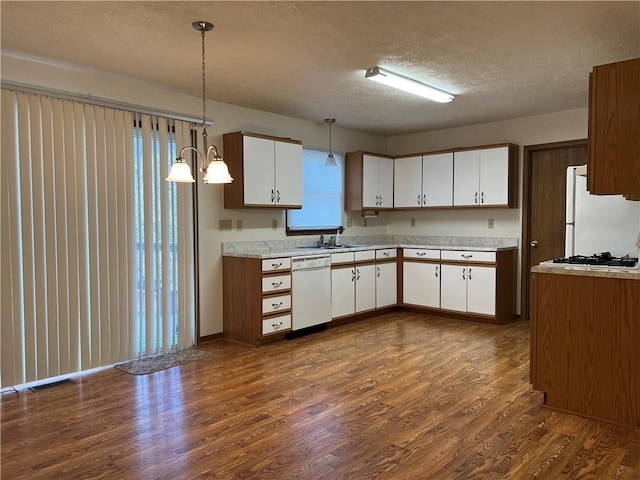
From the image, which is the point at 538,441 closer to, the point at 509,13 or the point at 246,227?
the point at 509,13

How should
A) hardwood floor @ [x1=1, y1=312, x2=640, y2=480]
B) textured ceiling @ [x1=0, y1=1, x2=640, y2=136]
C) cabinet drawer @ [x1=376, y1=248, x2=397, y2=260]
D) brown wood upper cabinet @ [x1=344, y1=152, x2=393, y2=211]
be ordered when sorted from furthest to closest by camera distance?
brown wood upper cabinet @ [x1=344, y1=152, x2=393, y2=211], cabinet drawer @ [x1=376, y1=248, x2=397, y2=260], textured ceiling @ [x1=0, y1=1, x2=640, y2=136], hardwood floor @ [x1=1, y1=312, x2=640, y2=480]

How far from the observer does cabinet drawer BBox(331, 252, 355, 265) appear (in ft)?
17.6

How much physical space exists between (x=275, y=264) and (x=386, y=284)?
1943 millimetres

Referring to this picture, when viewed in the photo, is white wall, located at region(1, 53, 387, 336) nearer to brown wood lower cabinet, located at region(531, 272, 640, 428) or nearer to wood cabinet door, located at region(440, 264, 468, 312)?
wood cabinet door, located at region(440, 264, 468, 312)

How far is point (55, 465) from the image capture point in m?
2.41

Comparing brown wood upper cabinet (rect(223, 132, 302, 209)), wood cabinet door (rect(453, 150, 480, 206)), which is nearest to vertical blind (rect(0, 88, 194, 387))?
brown wood upper cabinet (rect(223, 132, 302, 209))

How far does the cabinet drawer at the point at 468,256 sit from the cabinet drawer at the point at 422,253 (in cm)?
11

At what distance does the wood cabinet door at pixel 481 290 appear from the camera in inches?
214

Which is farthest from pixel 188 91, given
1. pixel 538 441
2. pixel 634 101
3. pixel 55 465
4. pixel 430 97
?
pixel 538 441

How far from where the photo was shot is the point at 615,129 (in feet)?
9.18

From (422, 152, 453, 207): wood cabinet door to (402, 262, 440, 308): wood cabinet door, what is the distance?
85cm

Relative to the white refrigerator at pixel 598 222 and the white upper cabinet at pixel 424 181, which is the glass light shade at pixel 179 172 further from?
the white upper cabinet at pixel 424 181

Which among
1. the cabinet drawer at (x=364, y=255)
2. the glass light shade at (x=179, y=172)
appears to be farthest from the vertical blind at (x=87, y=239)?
the cabinet drawer at (x=364, y=255)

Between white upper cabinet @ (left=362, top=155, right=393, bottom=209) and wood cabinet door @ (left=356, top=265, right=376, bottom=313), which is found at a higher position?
white upper cabinet @ (left=362, top=155, right=393, bottom=209)
